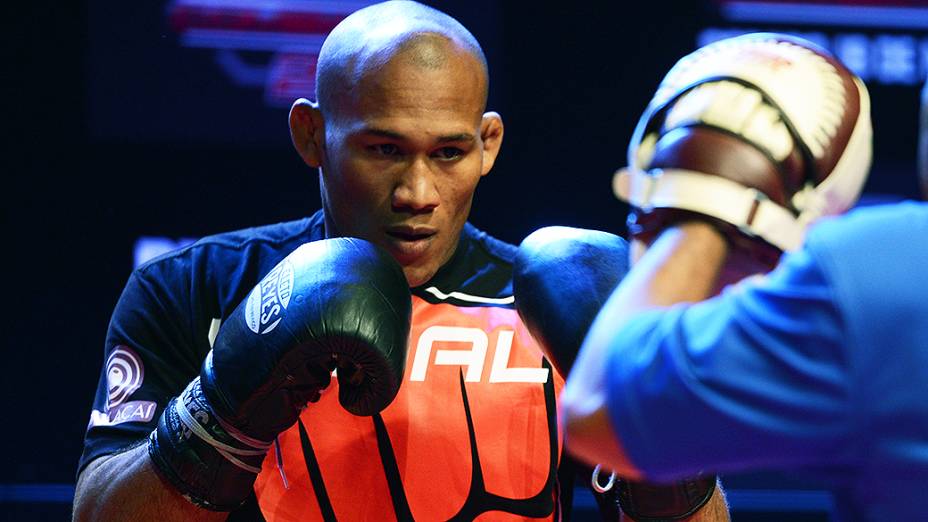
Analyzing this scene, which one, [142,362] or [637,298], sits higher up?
[637,298]

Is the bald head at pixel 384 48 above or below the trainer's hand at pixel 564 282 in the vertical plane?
above

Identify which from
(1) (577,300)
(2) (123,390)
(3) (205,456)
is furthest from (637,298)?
(2) (123,390)

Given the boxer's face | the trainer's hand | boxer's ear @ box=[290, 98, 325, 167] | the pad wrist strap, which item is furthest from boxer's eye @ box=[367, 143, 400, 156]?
the pad wrist strap

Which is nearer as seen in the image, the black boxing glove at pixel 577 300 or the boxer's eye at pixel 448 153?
the black boxing glove at pixel 577 300

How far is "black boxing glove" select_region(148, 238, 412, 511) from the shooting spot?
53.3 inches

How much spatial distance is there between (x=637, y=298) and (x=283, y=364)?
20.8 inches

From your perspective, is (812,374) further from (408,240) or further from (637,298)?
(408,240)

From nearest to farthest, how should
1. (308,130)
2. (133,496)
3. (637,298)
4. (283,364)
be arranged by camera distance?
(637,298)
(283,364)
(133,496)
(308,130)

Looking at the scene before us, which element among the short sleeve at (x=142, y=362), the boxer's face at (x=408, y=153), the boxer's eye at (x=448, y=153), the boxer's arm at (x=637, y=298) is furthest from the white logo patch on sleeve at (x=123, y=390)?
the boxer's arm at (x=637, y=298)

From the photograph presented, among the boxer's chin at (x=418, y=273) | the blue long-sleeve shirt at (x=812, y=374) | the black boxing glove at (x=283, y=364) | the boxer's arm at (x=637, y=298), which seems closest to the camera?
the blue long-sleeve shirt at (x=812, y=374)

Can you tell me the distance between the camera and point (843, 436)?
834 mm

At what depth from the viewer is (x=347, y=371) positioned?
142cm

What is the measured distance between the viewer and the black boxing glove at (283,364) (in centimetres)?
135

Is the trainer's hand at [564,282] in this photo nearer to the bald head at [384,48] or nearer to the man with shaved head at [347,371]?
the man with shaved head at [347,371]
